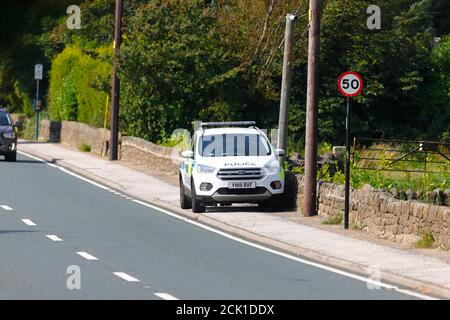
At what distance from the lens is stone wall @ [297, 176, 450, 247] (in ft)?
63.1

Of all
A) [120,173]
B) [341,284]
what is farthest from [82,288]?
[120,173]

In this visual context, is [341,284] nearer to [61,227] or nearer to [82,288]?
[82,288]

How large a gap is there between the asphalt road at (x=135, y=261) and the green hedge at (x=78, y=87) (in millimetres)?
24347

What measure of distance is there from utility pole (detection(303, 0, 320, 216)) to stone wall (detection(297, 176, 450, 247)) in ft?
1.31

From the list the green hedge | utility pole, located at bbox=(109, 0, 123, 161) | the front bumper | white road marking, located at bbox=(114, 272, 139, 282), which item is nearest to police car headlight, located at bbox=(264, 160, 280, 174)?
white road marking, located at bbox=(114, 272, 139, 282)

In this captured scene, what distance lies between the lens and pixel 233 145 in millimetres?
27094

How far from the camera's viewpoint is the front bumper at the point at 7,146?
137 feet

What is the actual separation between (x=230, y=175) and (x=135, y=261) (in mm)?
8302

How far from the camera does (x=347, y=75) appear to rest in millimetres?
23031

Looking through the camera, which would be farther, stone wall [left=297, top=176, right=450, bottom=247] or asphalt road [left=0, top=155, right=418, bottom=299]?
stone wall [left=297, top=176, right=450, bottom=247]

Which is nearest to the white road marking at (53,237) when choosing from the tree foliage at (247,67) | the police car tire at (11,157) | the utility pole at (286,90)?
the utility pole at (286,90)

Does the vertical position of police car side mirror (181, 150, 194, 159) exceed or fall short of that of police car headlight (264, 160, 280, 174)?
it exceeds it

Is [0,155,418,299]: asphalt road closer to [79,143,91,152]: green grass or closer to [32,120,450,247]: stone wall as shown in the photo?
[32,120,450,247]: stone wall
